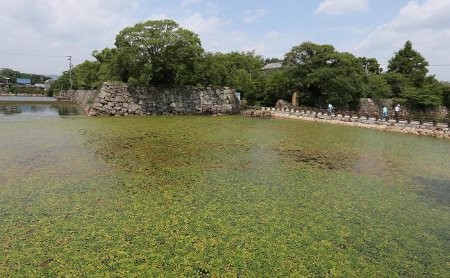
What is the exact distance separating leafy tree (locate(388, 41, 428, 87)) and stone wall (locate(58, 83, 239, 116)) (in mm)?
25585

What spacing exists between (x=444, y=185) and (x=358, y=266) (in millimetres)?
5309

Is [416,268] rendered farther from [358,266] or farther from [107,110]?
[107,110]

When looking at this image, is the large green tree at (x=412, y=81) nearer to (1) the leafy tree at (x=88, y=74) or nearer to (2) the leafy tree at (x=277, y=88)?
(2) the leafy tree at (x=277, y=88)

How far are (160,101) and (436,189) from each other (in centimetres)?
2022

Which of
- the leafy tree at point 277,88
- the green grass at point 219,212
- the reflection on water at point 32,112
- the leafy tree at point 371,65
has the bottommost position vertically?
the green grass at point 219,212

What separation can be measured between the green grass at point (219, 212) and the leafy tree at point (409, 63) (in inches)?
1362

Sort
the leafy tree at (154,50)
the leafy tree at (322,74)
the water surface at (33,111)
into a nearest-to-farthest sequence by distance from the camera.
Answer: the water surface at (33,111)
the leafy tree at (154,50)
the leafy tree at (322,74)

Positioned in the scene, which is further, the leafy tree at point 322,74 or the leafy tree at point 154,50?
the leafy tree at point 322,74

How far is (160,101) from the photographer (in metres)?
25.0

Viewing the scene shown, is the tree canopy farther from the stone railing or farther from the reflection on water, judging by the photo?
the stone railing

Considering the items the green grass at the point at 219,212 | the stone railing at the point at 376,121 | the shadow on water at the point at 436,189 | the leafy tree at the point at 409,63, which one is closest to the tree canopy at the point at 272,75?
the leafy tree at the point at 409,63

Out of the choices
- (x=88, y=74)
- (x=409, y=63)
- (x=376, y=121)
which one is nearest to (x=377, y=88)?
(x=409, y=63)

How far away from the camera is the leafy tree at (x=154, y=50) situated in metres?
22.7

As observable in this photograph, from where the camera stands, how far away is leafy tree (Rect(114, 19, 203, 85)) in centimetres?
2269
